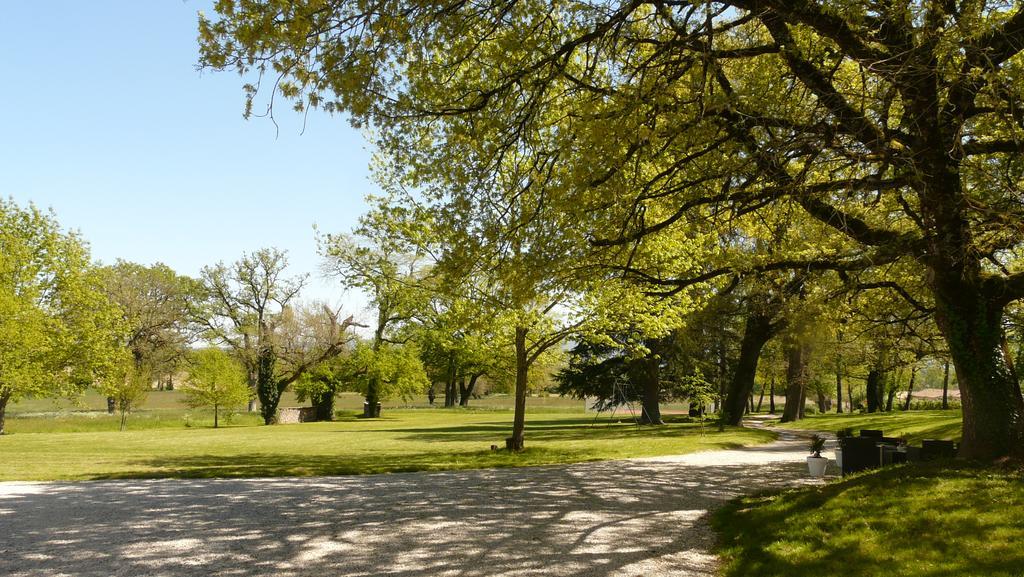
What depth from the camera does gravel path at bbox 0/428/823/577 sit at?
7.00 meters

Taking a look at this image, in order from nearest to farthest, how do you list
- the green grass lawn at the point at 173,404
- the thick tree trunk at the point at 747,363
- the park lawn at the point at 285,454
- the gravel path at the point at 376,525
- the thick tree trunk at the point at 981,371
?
the gravel path at the point at 376,525 → the thick tree trunk at the point at 981,371 → the park lawn at the point at 285,454 → the thick tree trunk at the point at 747,363 → the green grass lawn at the point at 173,404

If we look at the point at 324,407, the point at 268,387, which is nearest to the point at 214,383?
the point at 268,387

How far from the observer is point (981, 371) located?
377 inches

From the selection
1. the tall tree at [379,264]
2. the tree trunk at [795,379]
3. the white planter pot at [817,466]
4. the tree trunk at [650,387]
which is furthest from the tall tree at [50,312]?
the tree trunk at [795,379]

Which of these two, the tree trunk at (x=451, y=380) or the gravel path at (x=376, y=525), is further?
the tree trunk at (x=451, y=380)

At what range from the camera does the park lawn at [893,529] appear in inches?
242

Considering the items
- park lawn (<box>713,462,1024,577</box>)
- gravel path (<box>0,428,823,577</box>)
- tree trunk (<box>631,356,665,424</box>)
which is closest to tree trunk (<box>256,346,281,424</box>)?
tree trunk (<box>631,356,665,424</box>)

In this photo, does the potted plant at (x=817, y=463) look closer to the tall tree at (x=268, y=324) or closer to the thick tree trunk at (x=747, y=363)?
the thick tree trunk at (x=747, y=363)

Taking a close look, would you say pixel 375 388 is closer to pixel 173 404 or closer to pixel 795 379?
pixel 173 404

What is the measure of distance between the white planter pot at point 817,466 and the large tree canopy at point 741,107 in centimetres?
339

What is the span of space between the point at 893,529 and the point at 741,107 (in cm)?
538

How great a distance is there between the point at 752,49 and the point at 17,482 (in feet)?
50.4

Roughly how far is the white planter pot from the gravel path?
266 mm

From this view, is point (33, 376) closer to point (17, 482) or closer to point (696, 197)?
point (17, 482)
